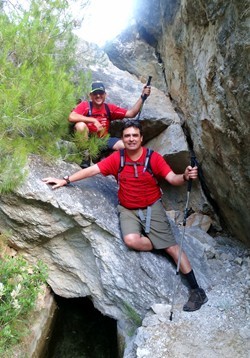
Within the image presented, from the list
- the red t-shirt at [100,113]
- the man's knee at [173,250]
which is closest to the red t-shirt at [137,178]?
the man's knee at [173,250]

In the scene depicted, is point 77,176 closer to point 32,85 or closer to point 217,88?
point 32,85

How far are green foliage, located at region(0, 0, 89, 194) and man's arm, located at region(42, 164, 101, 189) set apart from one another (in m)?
A: 0.47

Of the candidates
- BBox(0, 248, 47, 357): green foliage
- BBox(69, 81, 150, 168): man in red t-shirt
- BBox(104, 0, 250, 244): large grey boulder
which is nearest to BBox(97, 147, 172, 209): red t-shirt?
BBox(104, 0, 250, 244): large grey boulder

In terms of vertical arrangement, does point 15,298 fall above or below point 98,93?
below

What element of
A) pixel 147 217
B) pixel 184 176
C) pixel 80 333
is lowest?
pixel 80 333

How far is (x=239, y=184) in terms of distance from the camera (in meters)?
5.77

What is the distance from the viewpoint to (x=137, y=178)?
5.40m

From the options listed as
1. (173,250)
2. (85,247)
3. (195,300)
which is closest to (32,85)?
(85,247)

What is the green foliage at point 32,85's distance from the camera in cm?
520

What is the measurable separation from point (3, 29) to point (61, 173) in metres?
2.46

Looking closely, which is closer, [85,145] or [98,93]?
[85,145]

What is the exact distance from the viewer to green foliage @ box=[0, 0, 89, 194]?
520 centimetres

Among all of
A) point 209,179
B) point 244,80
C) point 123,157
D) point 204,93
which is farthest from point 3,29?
A: point 209,179

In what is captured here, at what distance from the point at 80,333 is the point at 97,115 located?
4.35 m
